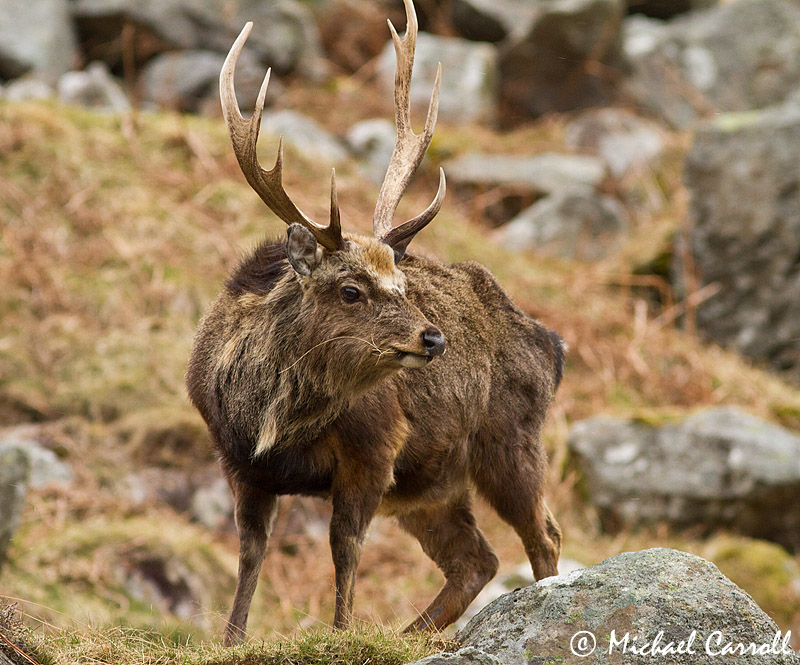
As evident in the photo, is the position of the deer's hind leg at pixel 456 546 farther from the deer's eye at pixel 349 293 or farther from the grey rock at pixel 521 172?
the grey rock at pixel 521 172

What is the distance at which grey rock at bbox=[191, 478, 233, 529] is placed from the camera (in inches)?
412

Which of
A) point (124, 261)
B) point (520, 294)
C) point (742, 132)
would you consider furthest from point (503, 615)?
point (742, 132)

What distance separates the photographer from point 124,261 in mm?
12539

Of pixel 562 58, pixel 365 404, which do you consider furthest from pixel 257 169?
pixel 562 58

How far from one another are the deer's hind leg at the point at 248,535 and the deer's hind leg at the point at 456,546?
1.22m

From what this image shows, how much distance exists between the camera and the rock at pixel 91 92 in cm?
1584

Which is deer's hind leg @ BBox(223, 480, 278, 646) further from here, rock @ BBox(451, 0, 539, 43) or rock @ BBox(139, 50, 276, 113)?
rock @ BBox(451, 0, 539, 43)

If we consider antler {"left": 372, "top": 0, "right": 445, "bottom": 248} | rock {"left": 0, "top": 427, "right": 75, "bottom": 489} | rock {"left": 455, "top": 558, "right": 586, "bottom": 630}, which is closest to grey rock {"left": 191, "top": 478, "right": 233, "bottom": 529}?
rock {"left": 0, "top": 427, "right": 75, "bottom": 489}

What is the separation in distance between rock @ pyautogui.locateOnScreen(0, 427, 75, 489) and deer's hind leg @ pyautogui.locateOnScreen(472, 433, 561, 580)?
5510 millimetres

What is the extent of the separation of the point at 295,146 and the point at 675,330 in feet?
20.9

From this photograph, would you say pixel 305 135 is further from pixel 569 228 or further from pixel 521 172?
pixel 569 228

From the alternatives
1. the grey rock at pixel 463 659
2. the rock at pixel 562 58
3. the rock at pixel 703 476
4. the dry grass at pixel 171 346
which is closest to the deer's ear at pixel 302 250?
the grey rock at pixel 463 659

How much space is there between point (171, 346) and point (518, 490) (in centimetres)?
655

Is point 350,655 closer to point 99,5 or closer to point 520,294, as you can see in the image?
point 520,294
